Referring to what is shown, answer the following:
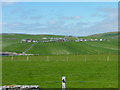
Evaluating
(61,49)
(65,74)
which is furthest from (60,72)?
(61,49)

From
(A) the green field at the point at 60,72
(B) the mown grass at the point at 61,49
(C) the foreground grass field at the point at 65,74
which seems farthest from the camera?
(B) the mown grass at the point at 61,49

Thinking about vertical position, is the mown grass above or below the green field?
above

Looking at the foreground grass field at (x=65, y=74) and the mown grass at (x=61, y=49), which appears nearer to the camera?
the foreground grass field at (x=65, y=74)

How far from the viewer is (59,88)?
17.3 meters

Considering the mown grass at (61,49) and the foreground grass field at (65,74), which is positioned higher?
the mown grass at (61,49)

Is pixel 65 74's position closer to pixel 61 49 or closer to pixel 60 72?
pixel 60 72

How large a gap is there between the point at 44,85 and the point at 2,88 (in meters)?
7.20

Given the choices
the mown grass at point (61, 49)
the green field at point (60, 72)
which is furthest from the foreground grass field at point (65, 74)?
the mown grass at point (61, 49)

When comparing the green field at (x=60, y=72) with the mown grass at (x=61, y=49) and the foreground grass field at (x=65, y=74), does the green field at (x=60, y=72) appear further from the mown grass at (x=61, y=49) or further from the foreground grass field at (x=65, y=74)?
the mown grass at (x=61, y=49)

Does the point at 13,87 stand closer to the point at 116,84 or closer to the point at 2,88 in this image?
the point at 2,88

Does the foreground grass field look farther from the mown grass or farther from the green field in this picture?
the mown grass

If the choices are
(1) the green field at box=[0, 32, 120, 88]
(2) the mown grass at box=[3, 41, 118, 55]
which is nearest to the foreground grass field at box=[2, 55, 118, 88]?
(1) the green field at box=[0, 32, 120, 88]

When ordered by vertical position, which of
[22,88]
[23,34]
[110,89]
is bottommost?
[110,89]


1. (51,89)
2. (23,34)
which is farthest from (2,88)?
(23,34)
